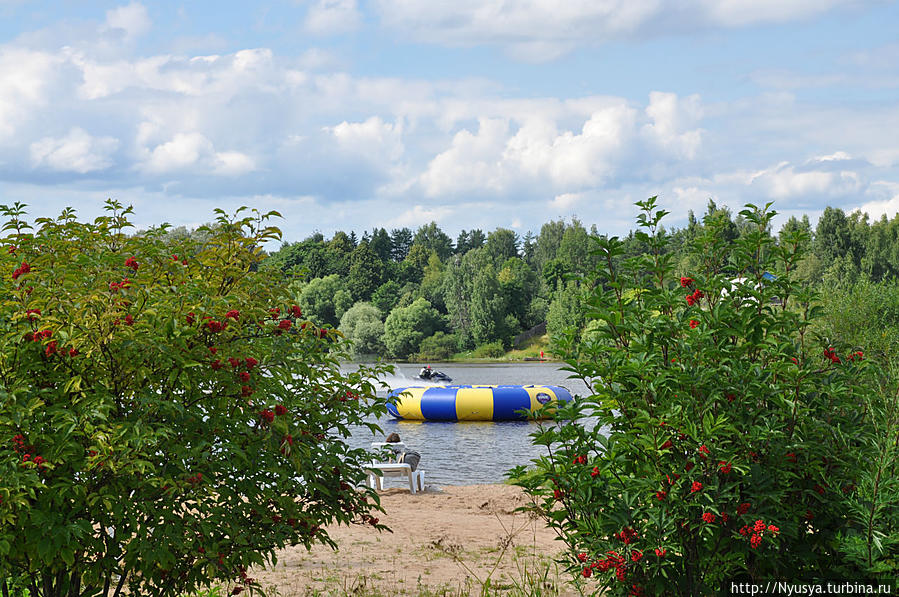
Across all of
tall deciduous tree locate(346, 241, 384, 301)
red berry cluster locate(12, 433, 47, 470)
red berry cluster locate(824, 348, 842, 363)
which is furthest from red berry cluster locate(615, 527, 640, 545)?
tall deciduous tree locate(346, 241, 384, 301)

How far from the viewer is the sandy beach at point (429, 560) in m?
6.33

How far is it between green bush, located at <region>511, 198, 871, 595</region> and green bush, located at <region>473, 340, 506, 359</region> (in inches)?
2714

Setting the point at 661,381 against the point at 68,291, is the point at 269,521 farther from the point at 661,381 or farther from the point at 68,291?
the point at 661,381

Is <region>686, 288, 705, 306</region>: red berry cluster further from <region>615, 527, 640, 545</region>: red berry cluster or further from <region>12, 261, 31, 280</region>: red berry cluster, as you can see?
<region>12, 261, 31, 280</region>: red berry cluster

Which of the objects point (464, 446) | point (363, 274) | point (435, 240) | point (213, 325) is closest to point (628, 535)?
point (213, 325)

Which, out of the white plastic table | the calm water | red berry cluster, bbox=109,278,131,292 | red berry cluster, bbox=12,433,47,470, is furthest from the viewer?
the calm water

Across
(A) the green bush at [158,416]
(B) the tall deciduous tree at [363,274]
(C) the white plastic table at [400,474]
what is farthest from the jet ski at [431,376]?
(B) the tall deciduous tree at [363,274]

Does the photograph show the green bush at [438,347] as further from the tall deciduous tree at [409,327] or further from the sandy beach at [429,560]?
the sandy beach at [429,560]

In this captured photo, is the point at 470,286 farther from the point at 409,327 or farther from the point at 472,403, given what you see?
the point at 472,403

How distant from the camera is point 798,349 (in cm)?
442

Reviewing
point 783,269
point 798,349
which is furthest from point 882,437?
point 783,269

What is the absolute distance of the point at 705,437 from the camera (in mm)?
3953

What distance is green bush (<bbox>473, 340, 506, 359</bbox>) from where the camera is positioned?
7373 centimetres

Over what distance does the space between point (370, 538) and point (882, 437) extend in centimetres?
611
